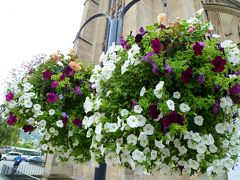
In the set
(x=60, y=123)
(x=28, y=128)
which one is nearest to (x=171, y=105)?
(x=60, y=123)

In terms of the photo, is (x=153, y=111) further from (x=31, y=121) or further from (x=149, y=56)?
(x=31, y=121)

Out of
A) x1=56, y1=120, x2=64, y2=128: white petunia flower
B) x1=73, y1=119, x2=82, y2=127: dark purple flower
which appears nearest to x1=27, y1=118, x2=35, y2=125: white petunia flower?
x1=56, y1=120, x2=64, y2=128: white petunia flower

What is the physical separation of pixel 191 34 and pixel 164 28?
0.81 ft

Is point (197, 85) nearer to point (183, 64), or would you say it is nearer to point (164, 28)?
point (183, 64)

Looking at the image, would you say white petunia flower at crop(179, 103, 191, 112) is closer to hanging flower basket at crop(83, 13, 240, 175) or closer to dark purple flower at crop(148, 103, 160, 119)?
hanging flower basket at crop(83, 13, 240, 175)

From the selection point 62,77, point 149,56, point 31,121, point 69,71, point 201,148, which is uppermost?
point 69,71

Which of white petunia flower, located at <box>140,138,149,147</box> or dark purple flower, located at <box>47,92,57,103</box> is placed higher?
dark purple flower, located at <box>47,92,57,103</box>

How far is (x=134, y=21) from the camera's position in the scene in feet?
24.5

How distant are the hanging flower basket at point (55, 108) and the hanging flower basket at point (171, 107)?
27.7 inches

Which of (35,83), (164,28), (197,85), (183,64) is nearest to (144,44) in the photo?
(164,28)

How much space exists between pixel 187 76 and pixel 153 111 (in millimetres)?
381

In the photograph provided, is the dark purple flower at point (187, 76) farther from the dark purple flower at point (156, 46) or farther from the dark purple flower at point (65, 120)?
the dark purple flower at point (65, 120)

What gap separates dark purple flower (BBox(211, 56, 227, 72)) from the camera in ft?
5.55

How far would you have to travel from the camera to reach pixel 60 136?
2539mm
